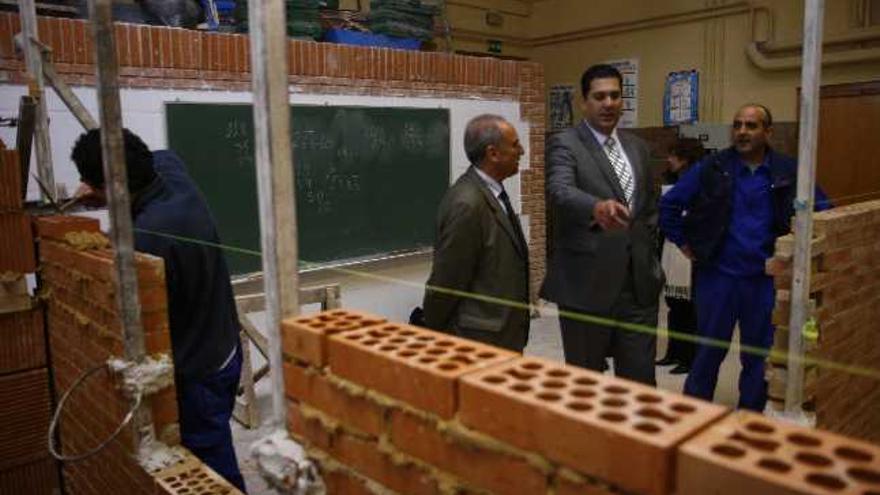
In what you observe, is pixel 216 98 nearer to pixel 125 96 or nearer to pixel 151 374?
pixel 125 96

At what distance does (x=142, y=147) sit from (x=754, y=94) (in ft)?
20.7

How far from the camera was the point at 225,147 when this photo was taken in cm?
441

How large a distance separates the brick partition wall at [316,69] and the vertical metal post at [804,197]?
107 inches

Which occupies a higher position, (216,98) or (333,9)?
(333,9)

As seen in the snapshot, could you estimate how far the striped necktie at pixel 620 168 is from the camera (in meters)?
2.81

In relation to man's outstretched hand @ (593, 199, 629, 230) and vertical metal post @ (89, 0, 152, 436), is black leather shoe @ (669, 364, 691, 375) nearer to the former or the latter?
man's outstretched hand @ (593, 199, 629, 230)

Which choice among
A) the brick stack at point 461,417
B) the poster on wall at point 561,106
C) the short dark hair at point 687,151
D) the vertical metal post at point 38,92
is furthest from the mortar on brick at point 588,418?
the poster on wall at point 561,106

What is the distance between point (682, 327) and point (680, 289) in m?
0.31

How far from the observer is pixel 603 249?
268 cm

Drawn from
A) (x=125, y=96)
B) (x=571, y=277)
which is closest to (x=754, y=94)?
(x=571, y=277)

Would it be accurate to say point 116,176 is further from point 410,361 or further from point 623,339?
A: point 623,339

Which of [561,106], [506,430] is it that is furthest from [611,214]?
[561,106]

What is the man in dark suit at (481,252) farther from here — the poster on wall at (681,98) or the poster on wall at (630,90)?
the poster on wall at (630,90)

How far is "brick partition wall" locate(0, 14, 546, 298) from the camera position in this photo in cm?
372
